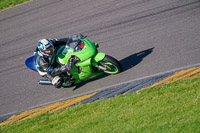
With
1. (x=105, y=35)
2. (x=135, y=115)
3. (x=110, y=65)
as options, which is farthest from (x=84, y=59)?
(x=105, y=35)

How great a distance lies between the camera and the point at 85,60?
10.1 m

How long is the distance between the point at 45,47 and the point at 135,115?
3503 mm

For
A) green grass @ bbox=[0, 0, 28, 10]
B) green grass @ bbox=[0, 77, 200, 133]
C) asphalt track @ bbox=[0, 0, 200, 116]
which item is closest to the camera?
green grass @ bbox=[0, 77, 200, 133]

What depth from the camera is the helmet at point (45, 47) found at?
10.1 m

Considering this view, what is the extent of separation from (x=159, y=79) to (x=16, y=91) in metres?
4.56

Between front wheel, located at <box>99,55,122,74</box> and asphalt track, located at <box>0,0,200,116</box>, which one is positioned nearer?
front wheel, located at <box>99,55,122,74</box>

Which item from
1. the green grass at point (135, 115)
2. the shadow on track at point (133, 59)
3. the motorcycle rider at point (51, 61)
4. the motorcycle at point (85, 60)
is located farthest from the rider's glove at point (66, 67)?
the shadow on track at point (133, 59)

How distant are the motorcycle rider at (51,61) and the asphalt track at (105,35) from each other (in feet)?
2.03

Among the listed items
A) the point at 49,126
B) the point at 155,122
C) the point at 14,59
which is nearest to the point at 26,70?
the point at 14,59

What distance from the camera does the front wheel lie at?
10008 mm

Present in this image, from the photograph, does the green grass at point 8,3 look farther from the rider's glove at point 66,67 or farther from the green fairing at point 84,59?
the rider's glove at point 66,67

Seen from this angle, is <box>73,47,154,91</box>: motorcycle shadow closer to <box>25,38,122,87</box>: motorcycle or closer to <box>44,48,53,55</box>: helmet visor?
<box>25,38,122,87</box>: motorcycle

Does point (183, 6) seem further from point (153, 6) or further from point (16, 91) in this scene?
point (16, 91)

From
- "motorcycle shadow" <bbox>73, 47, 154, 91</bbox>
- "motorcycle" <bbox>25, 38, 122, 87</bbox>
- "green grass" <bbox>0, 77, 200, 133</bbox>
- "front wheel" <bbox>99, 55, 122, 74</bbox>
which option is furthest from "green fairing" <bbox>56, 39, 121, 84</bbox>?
"green grass" <bbox>0, 77, 200, 133</bbox>
